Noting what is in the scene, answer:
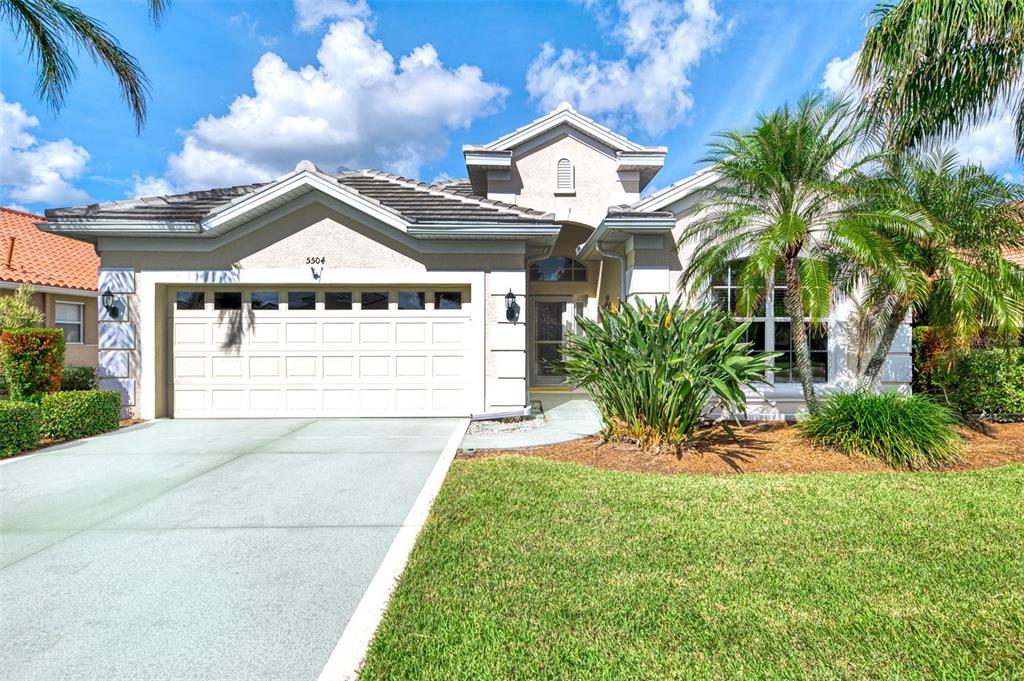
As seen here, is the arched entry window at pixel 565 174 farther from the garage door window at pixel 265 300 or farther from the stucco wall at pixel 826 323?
the garage door window at pixel 265 300

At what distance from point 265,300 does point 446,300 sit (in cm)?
357

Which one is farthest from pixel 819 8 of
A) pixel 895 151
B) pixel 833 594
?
pixel 833 594

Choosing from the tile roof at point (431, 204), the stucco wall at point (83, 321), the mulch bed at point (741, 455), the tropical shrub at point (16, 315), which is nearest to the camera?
the mulch bed at point (741, 455)

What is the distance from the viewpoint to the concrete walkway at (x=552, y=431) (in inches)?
309

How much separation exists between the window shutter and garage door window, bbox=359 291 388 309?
7087 mm

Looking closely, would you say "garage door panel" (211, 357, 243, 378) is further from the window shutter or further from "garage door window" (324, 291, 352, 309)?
the window shutter

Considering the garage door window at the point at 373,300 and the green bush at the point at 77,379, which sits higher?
the garage door window at the point at 373,300

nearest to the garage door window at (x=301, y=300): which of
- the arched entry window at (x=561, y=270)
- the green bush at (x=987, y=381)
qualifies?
the arched entry window at (x=561, y=270)

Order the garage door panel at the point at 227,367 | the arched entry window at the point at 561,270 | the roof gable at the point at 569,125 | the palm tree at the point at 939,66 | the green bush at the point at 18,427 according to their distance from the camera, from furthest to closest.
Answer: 1. the arched entry window at the point at 561,270
2. the roof gable at the point at 569,125
3. the garage door panel at the point at 227,367
4. the palm tree at the point at 939,66
5. the green bush at the point at 18,427

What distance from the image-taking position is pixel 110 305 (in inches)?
379

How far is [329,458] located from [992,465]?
8.78 metres

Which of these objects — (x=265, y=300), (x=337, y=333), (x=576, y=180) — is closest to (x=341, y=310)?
(x=337, y=333)

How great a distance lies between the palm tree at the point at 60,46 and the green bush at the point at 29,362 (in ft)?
13.6

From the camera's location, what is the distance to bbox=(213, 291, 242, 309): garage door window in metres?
10.0
